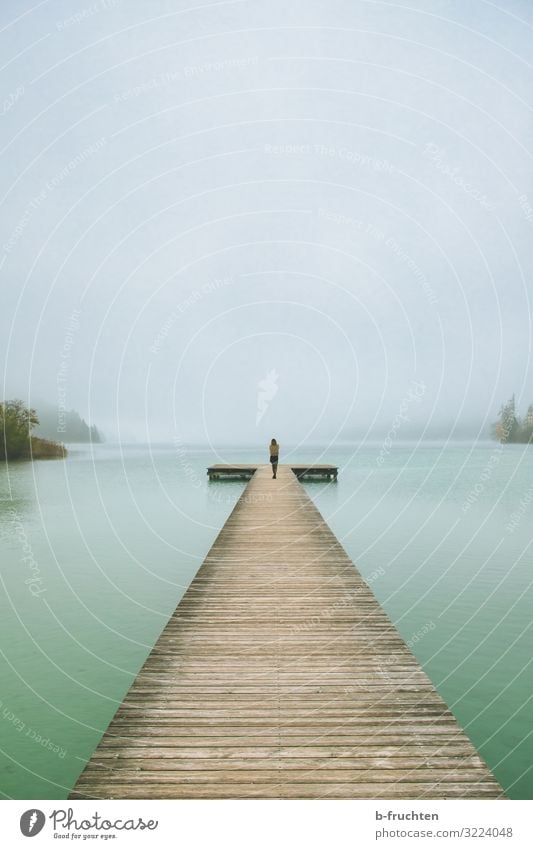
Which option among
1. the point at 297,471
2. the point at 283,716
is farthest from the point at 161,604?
the point at 297,471

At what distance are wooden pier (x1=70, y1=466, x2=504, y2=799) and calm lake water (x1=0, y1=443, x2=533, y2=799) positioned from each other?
73.6 inches

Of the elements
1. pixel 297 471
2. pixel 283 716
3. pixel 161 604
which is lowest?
pixel 161 604

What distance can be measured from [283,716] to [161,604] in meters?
8.32

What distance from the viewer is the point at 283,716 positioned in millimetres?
4633

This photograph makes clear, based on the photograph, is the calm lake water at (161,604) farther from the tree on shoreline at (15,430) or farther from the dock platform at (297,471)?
the tree on shoreline at (15,430)

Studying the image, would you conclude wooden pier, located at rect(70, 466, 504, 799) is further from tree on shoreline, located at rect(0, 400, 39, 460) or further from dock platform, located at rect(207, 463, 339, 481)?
tree on shoreline, located at rect(0, 400, 39, 460)

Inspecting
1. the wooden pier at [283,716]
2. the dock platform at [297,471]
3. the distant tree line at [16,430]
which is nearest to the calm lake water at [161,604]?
the wooden pier at [283,716]

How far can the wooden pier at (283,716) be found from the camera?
12.4ft

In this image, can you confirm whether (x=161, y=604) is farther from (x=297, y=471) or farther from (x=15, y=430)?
(x=15, y=430)

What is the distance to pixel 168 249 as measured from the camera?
118875mm

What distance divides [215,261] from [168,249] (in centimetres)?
2349

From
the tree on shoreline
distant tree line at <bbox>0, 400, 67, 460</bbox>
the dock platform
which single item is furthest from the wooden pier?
the tree on shoreline

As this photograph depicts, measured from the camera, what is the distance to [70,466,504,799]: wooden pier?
12.4 ft
